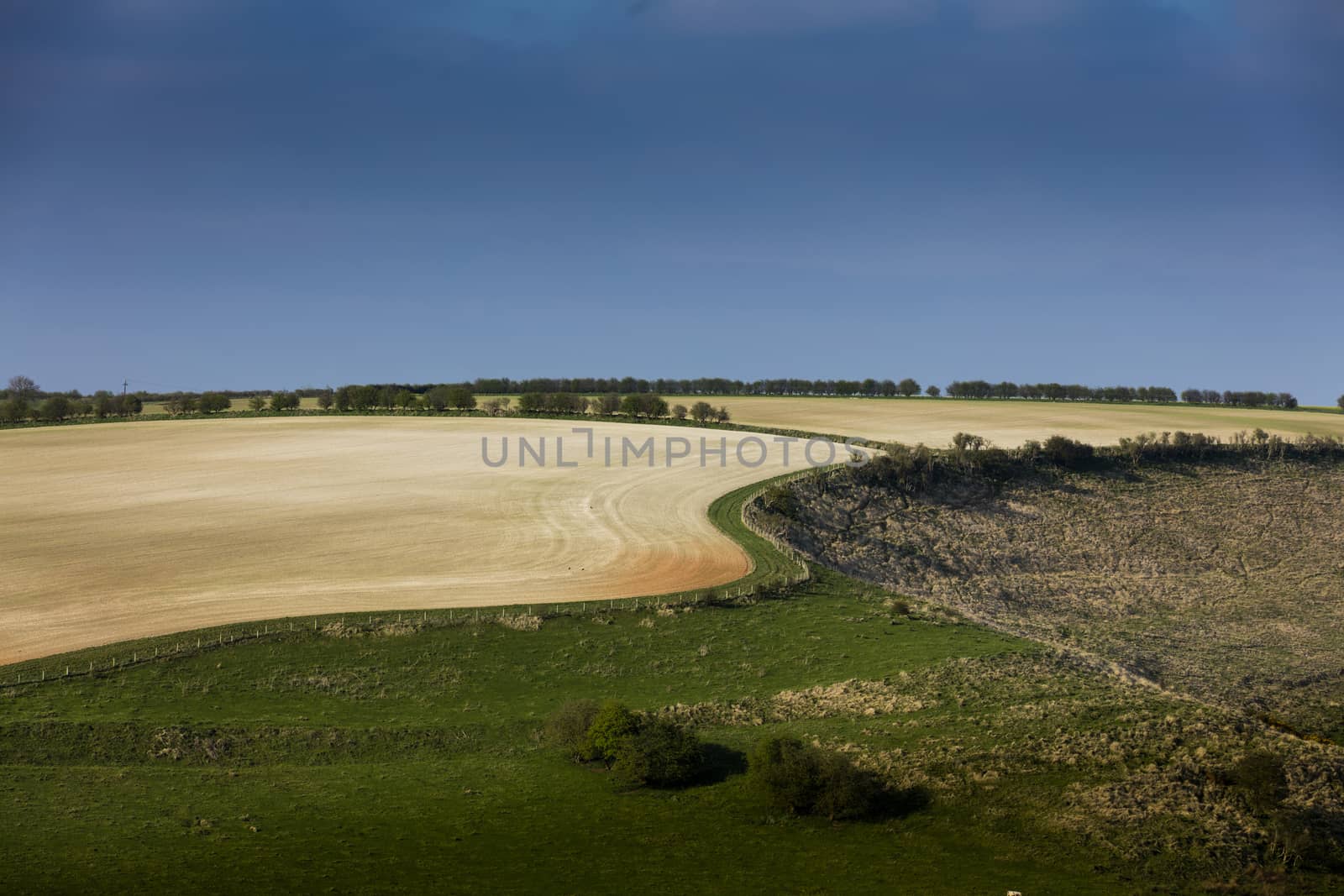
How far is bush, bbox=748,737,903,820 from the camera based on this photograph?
26.8m

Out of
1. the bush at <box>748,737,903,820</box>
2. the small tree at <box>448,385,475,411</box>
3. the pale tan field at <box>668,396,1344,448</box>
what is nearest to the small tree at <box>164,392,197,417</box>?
the small tree at <box>448,385,475,411</box>

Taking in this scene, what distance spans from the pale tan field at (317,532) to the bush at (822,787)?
752 inches

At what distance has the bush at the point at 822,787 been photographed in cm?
2678

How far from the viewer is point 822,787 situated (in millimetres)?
27047

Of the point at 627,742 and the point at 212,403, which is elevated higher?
the point at 212,403

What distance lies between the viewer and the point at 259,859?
2314 centimetres

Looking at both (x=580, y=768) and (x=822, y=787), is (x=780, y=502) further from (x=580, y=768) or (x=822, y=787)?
(x=822, y=787)

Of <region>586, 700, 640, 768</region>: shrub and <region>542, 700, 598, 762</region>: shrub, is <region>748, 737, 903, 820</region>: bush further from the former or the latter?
<region>542, 700, 598, 762</region>: shrub

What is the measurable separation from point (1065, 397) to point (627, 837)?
15883 cm

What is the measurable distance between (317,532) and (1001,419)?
299 ft

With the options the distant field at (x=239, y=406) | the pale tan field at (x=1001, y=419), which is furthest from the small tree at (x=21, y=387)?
the pale tan field at (x=1001, y=419)

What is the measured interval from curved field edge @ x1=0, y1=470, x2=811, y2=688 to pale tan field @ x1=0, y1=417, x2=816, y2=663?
2.98 ft

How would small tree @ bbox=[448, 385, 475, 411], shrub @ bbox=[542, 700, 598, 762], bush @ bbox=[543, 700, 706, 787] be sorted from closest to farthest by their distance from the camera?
bush @ bbox=[543, 700, 706, 787] < shrub @ bbox=[542, 700, 598, 762] < small tree @ bbox=[448, 385, 475, 411]

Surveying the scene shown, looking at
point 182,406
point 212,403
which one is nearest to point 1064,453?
point 212,403
